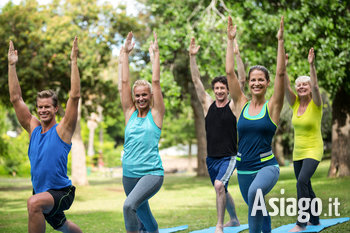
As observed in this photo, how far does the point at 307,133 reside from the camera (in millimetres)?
7422

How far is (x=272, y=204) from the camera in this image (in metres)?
11.0

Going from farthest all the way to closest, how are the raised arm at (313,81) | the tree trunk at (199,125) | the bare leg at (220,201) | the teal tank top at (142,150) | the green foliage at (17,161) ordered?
the green foliage at (17,161)
the tree trunk at (199,125)
the raised arm at (313,81)
the bare leg at (220,201)
the teal tank top at (142,150)

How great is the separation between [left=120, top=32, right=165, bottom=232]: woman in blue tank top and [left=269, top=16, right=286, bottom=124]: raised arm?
1328 mm

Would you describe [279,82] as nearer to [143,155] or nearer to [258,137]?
[258,137]

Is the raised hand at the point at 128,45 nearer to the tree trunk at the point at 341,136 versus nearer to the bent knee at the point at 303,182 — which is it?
the bent knee at the point at 303,182

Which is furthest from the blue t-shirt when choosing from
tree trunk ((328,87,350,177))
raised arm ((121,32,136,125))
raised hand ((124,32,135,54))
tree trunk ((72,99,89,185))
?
tree trunk ((72,99,89,185))

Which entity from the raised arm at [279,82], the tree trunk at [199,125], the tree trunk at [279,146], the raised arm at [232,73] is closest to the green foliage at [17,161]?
the tree trunk at [199,125]

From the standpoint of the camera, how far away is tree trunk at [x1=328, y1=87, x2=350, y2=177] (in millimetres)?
17016

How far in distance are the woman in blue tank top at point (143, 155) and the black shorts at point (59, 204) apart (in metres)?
0.63

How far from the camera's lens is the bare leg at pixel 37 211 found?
4.92m

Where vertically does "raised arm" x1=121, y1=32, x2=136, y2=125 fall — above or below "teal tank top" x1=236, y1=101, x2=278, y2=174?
above

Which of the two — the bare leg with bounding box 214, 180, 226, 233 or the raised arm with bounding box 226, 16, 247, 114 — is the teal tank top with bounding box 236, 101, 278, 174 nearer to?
the raised arm with bounding box 226, 16, 247, 114

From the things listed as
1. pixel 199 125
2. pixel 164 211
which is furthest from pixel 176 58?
pixel 164 211

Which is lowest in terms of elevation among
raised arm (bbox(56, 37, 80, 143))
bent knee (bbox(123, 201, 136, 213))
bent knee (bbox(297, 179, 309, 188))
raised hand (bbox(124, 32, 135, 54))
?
bent knee (bbox(297, 179, 309, 188))
